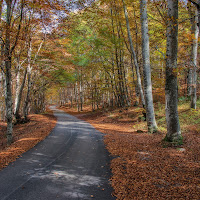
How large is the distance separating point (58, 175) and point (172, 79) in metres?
5.46

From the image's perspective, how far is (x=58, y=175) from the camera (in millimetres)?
4520

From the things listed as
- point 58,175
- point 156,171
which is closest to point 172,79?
point 156,171

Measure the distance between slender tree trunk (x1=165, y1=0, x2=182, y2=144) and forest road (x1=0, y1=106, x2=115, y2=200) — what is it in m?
3.02

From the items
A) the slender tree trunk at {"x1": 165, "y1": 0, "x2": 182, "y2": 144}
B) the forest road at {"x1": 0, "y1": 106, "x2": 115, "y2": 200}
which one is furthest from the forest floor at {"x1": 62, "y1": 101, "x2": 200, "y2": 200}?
the slender tree trunk at {"x1": 165, "y1": 0, "x2": 182, "y2": 144}

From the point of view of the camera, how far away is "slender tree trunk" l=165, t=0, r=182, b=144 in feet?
18.9

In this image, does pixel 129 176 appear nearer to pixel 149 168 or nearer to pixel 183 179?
pixel 149 168

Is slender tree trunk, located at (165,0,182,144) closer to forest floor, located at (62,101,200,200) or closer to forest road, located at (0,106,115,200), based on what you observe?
forest floor, located at (62,101,200,200)

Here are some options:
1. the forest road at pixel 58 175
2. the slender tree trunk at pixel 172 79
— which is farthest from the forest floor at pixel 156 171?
the slender tree trunk at pixel 172 79

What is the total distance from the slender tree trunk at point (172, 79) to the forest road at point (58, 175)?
3017 mm

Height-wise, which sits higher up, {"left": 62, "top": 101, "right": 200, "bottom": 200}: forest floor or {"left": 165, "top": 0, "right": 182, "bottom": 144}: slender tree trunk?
{"left": 165, "top": 0, "right": 182, "bottom": 144}: slender tree trunk

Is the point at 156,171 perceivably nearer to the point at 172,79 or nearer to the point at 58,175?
the point at 58,175

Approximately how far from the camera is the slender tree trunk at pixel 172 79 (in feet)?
18.9

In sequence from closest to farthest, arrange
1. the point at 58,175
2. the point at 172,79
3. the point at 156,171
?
the point at 156,171, the point at 58,175, the point at 172,79

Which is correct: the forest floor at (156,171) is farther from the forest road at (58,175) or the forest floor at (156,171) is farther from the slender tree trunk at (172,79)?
the slender tree trunk at (172,79)
